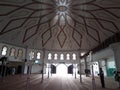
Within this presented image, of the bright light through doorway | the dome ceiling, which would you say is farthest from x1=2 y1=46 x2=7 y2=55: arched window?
the bright light through doorway

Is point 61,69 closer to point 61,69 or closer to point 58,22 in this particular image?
point 61,69

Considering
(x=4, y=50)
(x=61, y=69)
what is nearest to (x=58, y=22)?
(x=4, y=50)

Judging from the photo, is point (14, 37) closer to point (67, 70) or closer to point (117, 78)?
point (67, 70)

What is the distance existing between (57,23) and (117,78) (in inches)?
1028

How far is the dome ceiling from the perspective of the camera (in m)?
21.6

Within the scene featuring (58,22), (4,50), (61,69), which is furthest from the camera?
(61,69)

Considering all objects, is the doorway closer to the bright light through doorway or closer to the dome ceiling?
the bright light through doorway

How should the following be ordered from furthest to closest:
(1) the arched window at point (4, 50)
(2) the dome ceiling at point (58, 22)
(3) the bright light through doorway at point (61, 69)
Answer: (3) the bright light through doorway at point (61, 69) → (1) the arched window at point (4, 50) → (2) the dome ceiling at point (58, 22)

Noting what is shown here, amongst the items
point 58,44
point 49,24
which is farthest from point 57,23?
point 58,44

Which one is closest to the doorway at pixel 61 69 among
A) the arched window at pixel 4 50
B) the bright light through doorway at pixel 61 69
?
the bright light through doorway at pixel 61 69

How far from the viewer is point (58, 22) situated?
1275 inches

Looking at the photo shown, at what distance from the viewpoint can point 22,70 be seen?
106 ft

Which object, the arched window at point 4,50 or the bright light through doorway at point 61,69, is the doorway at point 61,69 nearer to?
the bright light through doorway at point 61,69

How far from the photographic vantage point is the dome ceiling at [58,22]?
70.7 feet
